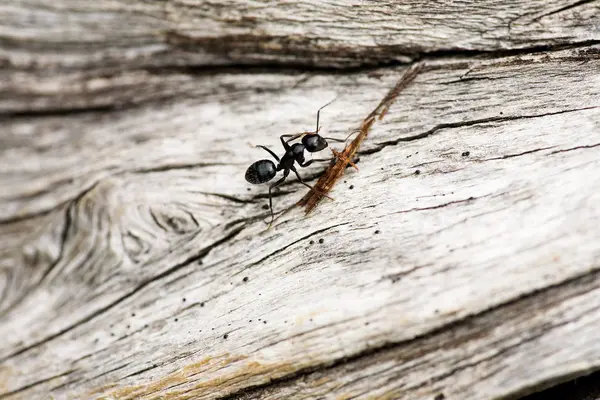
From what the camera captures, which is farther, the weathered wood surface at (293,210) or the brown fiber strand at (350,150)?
the brown fiber strand at (350,150)

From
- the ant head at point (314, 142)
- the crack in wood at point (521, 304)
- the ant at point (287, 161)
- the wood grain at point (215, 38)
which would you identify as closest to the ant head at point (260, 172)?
the ant at point (287, 161)

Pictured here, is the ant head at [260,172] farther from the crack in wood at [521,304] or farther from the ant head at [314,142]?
the crack in wood at [521,304]

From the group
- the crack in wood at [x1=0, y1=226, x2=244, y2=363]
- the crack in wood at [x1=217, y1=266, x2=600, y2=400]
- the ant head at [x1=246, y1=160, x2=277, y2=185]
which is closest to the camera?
the crack in wood at [x1=217, y1=266, x2=600, y2=400]

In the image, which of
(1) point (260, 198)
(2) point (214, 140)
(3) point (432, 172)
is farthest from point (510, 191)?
(2) point (214, 140)

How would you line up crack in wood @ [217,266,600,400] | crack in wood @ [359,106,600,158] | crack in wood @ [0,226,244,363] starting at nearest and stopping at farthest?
1. crack in wood @ [217,266,600,400]
2. crack in wood @ [0,226,244,363]
3. crack in wood @ [359,106,600,158]

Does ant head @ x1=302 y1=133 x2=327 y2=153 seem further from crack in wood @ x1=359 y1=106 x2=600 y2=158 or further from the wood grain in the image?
the wood grain

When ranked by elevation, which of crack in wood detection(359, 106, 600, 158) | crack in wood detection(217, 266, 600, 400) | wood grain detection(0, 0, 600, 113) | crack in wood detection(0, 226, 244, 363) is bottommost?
crack in wood detection(217, 266, 600, 400)

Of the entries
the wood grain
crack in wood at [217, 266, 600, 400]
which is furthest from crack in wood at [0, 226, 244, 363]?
crack in wood at [217, 266, 600, 400]
